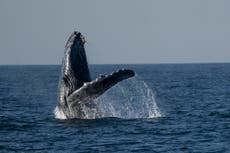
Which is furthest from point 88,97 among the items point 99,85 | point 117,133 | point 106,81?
point 117,133

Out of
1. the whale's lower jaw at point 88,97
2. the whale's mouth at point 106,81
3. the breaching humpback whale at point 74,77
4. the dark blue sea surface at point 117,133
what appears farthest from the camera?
the breaching humpback whale at point 74,77

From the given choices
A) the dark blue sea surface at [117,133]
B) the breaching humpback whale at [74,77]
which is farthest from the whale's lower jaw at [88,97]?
the dark blue sea surface at [117,133]

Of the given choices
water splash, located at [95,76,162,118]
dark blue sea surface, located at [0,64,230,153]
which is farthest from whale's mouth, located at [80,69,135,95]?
water splash, located at [95,76,162,118]

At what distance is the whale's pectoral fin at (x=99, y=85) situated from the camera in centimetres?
2146

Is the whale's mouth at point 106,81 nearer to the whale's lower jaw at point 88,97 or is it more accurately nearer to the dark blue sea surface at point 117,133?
the whale's lower jaw at point 88,97

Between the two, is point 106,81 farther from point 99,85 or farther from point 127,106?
point 127,106

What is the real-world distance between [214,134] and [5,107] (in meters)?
14.0

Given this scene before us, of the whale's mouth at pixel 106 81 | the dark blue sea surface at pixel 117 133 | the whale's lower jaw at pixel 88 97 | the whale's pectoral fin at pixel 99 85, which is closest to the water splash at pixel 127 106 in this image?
the whale's lower jaw at pixel 88 97

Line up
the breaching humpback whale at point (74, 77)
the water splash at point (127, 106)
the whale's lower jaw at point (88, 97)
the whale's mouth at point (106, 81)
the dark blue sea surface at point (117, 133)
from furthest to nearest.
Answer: the water splash at point (127, 106) < the breaching humpback whale at point (74, 77) < the whale's lower jaw at point (88, 97) < the whale's mouth at point (106, 81) < the dark blue sea surface at point (117, 133)

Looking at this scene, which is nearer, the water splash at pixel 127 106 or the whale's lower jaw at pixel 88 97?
the whale's lower jaw at pixel 88 97

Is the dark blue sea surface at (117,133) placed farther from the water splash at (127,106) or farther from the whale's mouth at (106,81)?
the whale's mouth at (106,81)

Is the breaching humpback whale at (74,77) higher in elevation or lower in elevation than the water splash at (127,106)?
higher

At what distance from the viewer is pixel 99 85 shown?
22.1 meters

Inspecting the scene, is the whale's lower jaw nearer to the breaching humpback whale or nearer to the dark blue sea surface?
the breaching humpback whale
